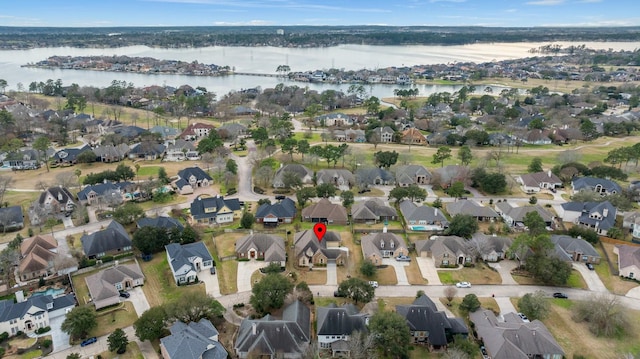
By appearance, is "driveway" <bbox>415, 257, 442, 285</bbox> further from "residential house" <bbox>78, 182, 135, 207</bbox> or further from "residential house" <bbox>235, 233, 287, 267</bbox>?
"residential house" <bbox>78, 182, 135, 207</bbox>

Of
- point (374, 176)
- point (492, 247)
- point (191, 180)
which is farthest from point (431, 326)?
point (191, 180)

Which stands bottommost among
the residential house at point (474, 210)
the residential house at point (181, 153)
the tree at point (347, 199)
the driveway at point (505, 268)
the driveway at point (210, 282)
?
the driveway at point (210, 282)

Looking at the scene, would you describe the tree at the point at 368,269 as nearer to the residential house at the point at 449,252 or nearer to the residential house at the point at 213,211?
the residential house at the point at 449,252

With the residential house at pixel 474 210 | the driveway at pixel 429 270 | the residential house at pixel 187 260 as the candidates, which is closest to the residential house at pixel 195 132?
the residential house at pixel 187 260

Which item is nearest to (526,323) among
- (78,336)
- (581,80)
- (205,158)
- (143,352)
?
(143,352)

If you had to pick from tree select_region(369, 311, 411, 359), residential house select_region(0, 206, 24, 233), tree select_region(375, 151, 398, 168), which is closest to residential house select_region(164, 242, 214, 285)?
tree select_region(369, 311, 411, 359)

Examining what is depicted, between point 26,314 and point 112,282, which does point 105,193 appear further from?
point 26,314
